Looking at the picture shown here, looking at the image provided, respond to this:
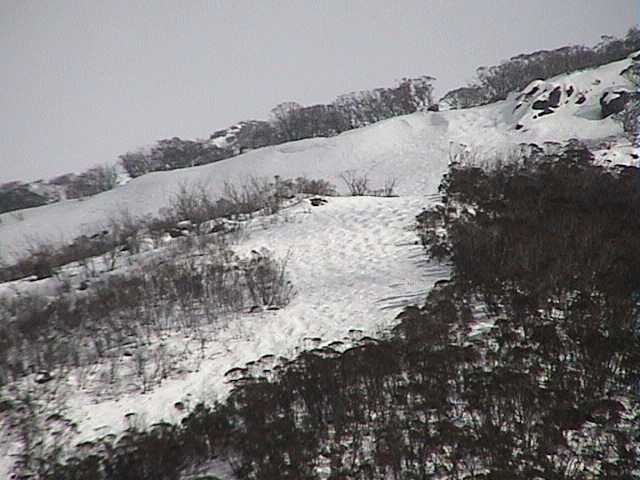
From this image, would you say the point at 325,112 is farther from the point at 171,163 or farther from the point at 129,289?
the point at 129,289

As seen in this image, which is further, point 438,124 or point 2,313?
point 438,124

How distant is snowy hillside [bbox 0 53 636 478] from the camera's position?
711cm

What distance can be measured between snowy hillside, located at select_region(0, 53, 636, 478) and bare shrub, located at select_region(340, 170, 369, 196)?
412mm

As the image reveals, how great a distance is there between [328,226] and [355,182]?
11.6 metres

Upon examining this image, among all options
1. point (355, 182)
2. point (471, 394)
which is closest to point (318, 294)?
point (471, 394)

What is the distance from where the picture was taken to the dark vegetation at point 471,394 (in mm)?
4117

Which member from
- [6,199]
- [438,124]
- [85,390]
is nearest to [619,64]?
[438,124]

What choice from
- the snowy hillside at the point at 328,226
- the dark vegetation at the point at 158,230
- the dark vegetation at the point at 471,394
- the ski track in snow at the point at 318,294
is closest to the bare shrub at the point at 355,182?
the snowy hillside at the point at 328,226

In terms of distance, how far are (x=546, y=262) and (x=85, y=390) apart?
8059mm

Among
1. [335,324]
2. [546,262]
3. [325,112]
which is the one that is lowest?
[335,324]

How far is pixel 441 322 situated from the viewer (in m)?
6.80

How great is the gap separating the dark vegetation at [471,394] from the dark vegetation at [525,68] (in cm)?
3713

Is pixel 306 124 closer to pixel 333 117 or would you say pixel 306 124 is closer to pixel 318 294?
pixel 333 117

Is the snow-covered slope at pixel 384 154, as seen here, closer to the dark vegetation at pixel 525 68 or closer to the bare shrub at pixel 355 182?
the bare shrub at pixel 355 182
